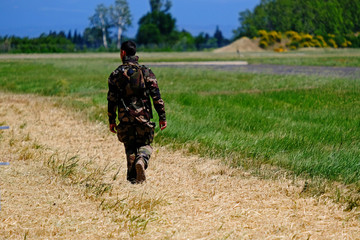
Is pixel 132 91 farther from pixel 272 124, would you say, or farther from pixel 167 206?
pixel 272 124

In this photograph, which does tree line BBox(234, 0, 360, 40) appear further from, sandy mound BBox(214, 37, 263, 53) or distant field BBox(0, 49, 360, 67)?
distant field BBox(0, 49, 360, 67)

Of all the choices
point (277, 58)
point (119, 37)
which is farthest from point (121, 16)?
point (277, 58)

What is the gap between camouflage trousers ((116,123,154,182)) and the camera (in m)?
6.85

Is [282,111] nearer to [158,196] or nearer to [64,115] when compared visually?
[64,115]

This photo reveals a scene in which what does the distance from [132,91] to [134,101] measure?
15cm

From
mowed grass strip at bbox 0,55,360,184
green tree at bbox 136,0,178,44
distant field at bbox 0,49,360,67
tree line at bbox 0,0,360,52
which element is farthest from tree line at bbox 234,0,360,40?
mowed grass strip at bbox 0,55,360,184

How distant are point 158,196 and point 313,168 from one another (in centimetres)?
260

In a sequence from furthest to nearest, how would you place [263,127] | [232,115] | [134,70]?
1. [232,115]
2. [263,127]
3. [134,70]

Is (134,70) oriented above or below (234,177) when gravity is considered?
above

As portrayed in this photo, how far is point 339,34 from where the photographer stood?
321 feet

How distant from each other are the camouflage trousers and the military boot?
0.07m

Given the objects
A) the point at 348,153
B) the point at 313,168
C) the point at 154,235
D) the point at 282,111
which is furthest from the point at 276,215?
the point at 282,111

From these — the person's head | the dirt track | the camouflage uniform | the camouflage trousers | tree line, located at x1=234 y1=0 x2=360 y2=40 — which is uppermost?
tree line, located at x1=234 y1=0 x2=360 y2=40

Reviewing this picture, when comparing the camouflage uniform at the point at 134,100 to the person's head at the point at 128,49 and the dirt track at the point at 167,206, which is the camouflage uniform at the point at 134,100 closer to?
the person's head at the point at 128,49
